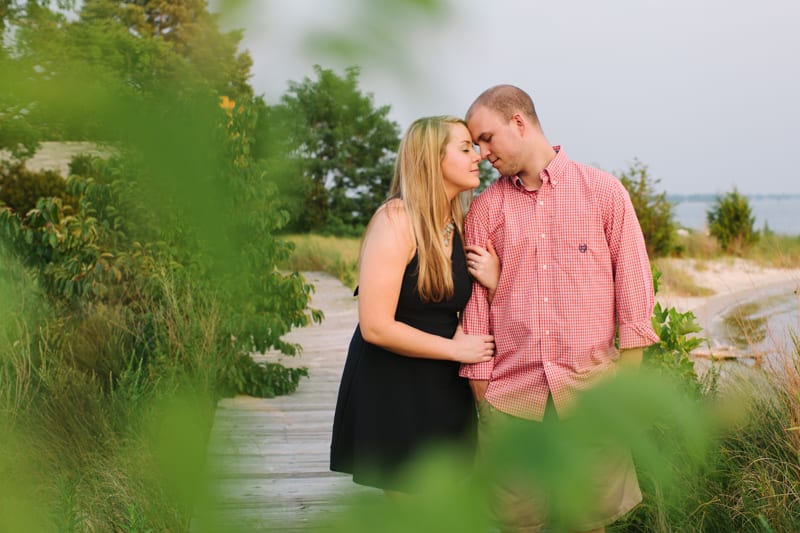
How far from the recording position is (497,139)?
6.35ft

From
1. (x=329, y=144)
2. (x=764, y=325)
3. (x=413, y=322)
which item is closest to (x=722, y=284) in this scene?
(x=764, y=325)

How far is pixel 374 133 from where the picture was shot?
387 millimetres

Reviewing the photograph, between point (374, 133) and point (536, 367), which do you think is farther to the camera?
point (536, 367)

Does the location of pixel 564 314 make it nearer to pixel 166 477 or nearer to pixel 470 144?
pixel 470 144

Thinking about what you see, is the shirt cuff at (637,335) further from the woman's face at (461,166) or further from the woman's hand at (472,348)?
the woman's face at (461,166)

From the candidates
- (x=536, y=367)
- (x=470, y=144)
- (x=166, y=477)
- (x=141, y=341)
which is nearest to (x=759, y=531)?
(x=536, y=367)

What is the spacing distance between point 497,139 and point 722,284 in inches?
486

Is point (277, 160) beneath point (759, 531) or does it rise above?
above

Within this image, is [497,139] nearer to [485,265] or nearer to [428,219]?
[428,219]

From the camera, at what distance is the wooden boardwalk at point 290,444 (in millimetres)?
435

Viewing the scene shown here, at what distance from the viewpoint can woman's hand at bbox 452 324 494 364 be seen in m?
2.04

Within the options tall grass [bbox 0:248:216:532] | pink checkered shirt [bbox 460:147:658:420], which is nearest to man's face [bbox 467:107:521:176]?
pink checkered shirt [bbox 460:147:658:420]

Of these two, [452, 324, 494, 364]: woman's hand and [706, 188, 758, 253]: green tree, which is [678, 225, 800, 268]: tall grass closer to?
[706, 188, 758, 253]: green tree

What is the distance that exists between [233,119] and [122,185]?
0.09m
